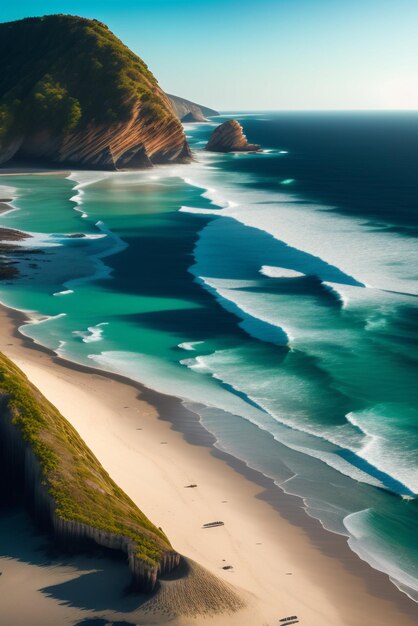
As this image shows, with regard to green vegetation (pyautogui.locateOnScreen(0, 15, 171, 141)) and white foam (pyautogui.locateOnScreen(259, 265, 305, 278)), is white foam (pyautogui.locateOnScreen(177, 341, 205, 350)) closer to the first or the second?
white foam (pyautogui.locateOnScreen(259, 265, 305, 278))

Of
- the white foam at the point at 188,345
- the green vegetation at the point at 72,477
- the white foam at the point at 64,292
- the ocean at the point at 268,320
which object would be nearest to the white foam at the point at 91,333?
the ocean at the point at 268,320

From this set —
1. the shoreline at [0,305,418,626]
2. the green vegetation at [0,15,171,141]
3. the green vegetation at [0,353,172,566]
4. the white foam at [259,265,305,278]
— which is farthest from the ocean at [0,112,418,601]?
the green vegetation at [0,15,171,141]

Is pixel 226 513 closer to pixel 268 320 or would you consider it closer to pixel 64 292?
pixel 268 320

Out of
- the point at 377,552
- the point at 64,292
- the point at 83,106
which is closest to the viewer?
the point at 377,552

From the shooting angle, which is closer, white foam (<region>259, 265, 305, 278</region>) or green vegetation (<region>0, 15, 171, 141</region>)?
white foam (<region>259, 265, 305, 278</region>)

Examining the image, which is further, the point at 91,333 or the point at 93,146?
the point at 93,146

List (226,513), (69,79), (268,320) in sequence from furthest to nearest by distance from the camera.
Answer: (69,79)
(268,320)
(226,513)

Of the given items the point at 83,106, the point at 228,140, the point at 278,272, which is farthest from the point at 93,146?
the point at 278,272

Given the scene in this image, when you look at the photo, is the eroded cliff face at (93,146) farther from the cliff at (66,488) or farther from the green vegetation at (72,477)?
the cliff at (66,488)
